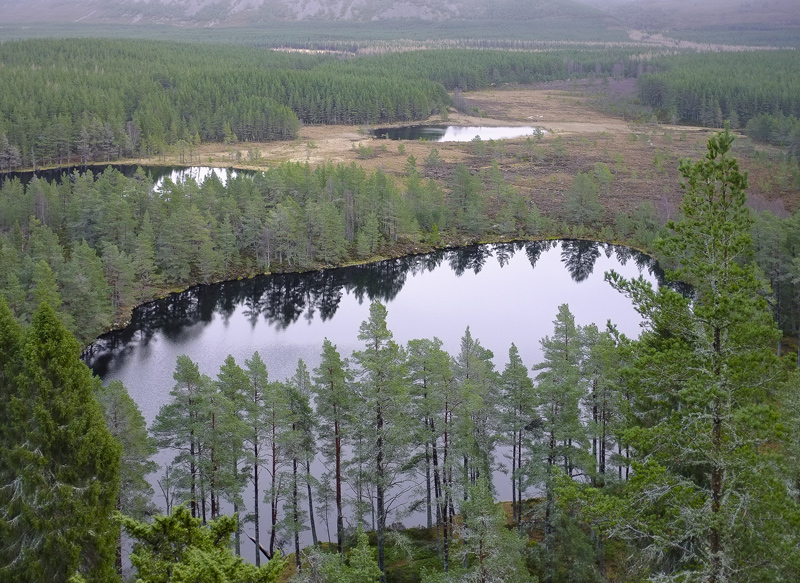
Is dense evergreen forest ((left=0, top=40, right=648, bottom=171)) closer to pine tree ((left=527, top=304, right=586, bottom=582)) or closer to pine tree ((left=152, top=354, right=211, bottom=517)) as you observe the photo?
pine tree ((left=152, top=354, right=211, bottom=517))

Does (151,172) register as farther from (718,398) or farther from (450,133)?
(718,398)

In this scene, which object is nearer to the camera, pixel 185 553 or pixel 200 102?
pixel 185 553

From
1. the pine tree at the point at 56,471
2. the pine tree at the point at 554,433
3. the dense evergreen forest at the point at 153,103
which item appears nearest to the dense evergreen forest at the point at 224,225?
the pine tree at the point at 554,433

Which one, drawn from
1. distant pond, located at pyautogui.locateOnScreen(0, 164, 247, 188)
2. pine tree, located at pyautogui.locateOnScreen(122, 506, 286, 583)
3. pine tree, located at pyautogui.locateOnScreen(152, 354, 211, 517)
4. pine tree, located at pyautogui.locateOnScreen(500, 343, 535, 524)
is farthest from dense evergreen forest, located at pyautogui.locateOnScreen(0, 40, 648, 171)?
pine tree, located at pyautogui.locateOnScreen(122, 506, 286, 583)

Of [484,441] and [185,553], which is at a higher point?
[185,553]

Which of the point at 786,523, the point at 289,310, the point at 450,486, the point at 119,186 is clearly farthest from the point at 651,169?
the point at 786,523

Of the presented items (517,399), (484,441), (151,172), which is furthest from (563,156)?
(517,399)

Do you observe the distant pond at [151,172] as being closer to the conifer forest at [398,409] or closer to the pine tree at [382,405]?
the conifer forest at [398,409]

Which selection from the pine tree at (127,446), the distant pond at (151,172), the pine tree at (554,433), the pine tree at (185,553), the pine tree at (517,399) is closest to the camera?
the pine tree at (185,553)
